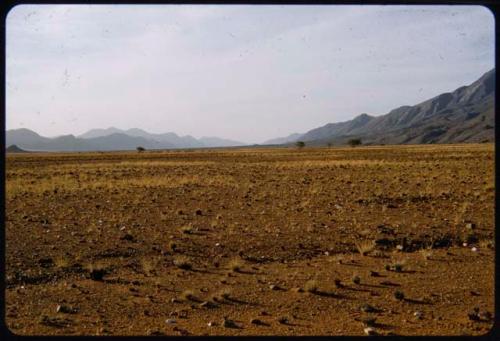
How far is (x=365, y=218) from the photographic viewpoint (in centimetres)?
1075

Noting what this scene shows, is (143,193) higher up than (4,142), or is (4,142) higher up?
(4,142)

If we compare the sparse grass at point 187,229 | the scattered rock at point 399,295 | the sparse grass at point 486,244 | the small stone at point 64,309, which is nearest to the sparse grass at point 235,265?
the scattered rock at point 399,295

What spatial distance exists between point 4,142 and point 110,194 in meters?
12.5

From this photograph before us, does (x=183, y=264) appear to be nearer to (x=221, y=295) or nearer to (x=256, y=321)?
(x=221, y=295)

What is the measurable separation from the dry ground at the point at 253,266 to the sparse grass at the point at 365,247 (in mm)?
49

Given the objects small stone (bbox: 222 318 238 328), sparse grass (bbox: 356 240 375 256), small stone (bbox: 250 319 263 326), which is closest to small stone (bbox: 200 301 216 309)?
small stone (bbox: 222 318 238 328)

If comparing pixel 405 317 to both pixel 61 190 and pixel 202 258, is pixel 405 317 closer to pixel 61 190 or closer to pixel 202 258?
pixel 202 258

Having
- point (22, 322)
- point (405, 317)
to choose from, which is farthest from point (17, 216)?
point (405, 317)

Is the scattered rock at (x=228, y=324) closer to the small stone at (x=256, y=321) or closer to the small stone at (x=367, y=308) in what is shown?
the small stone at (x=256, y=321)

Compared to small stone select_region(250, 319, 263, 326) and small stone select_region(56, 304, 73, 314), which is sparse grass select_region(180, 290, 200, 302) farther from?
small stone select_region(56, 304, 73, 314)

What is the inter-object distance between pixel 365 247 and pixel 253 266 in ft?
6.88

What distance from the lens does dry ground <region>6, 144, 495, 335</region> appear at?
503cm

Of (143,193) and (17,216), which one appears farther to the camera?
(143,193)

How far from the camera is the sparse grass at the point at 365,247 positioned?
7.81m
